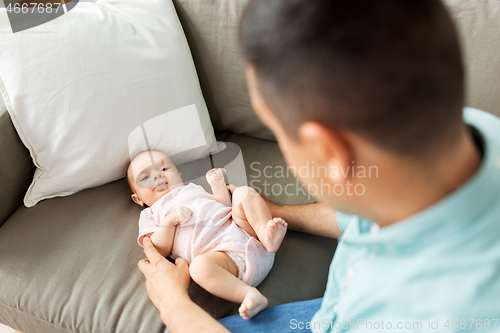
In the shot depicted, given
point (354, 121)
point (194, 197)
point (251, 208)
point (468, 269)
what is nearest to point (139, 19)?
point (194, 197)

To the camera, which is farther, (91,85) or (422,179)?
(91,85)

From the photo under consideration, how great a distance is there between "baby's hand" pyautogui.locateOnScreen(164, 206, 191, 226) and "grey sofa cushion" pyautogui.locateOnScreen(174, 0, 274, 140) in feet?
1.42

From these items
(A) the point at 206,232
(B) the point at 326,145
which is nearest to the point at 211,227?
(A) the point at 206,232

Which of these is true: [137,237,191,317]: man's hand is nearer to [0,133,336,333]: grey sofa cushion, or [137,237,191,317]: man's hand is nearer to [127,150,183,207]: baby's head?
Result: [0,133,336,333]: grey sofa cushion

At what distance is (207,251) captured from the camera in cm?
100

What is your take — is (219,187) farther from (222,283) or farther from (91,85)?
(91,85)

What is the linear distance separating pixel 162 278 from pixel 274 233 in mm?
308

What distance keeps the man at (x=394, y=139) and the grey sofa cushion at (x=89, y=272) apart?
0.40 metres

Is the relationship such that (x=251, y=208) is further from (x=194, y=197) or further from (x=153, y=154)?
(x=153, y=154)

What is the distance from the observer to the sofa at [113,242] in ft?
2.96

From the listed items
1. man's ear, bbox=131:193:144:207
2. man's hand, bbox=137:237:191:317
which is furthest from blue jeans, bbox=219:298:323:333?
man's ear, bbox=131:193:144:207

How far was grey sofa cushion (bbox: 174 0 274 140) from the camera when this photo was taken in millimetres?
1173

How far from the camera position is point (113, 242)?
1017 mm

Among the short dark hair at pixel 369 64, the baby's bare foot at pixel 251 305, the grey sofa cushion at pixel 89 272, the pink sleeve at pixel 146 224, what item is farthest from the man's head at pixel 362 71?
the pink sleeve at pixel 146 224
